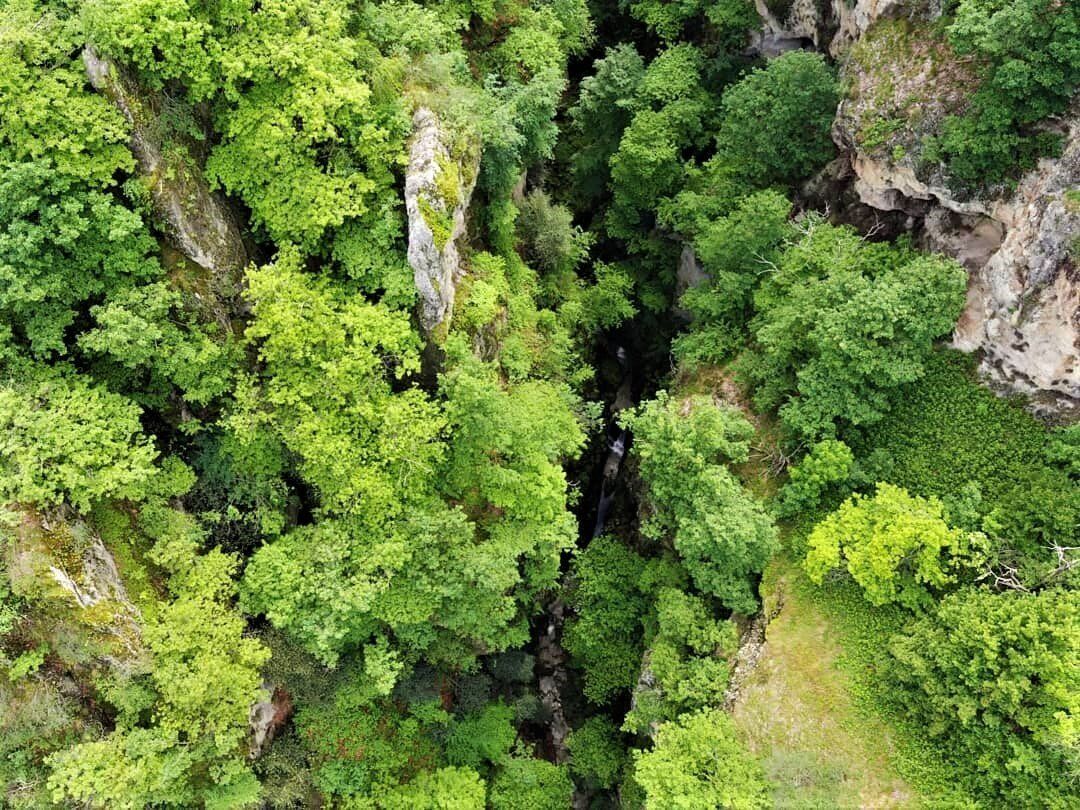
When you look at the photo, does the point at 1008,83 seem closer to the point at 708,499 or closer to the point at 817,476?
the point at 817,476

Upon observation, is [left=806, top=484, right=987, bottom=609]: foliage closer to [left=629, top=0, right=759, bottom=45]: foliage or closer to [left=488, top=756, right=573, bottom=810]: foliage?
[left=488, top=756, right=573, bottom=810]: foliage

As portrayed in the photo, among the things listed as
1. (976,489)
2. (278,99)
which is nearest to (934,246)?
(976,489)

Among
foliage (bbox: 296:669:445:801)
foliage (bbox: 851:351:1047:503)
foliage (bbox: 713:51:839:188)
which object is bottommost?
foliage (bbox: 296:669:445:801)

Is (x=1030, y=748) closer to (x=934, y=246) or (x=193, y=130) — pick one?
(x=934, y=246)

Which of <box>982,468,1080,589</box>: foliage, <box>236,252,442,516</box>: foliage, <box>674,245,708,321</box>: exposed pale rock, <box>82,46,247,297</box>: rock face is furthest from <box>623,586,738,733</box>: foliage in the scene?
<box>82,46,247,297</box>: rock face

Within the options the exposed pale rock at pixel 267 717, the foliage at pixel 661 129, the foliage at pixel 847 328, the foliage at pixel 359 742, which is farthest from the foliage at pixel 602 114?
the exposed pale rock at pixel 267 717

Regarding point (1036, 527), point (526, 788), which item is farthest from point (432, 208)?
point (526, 788)
